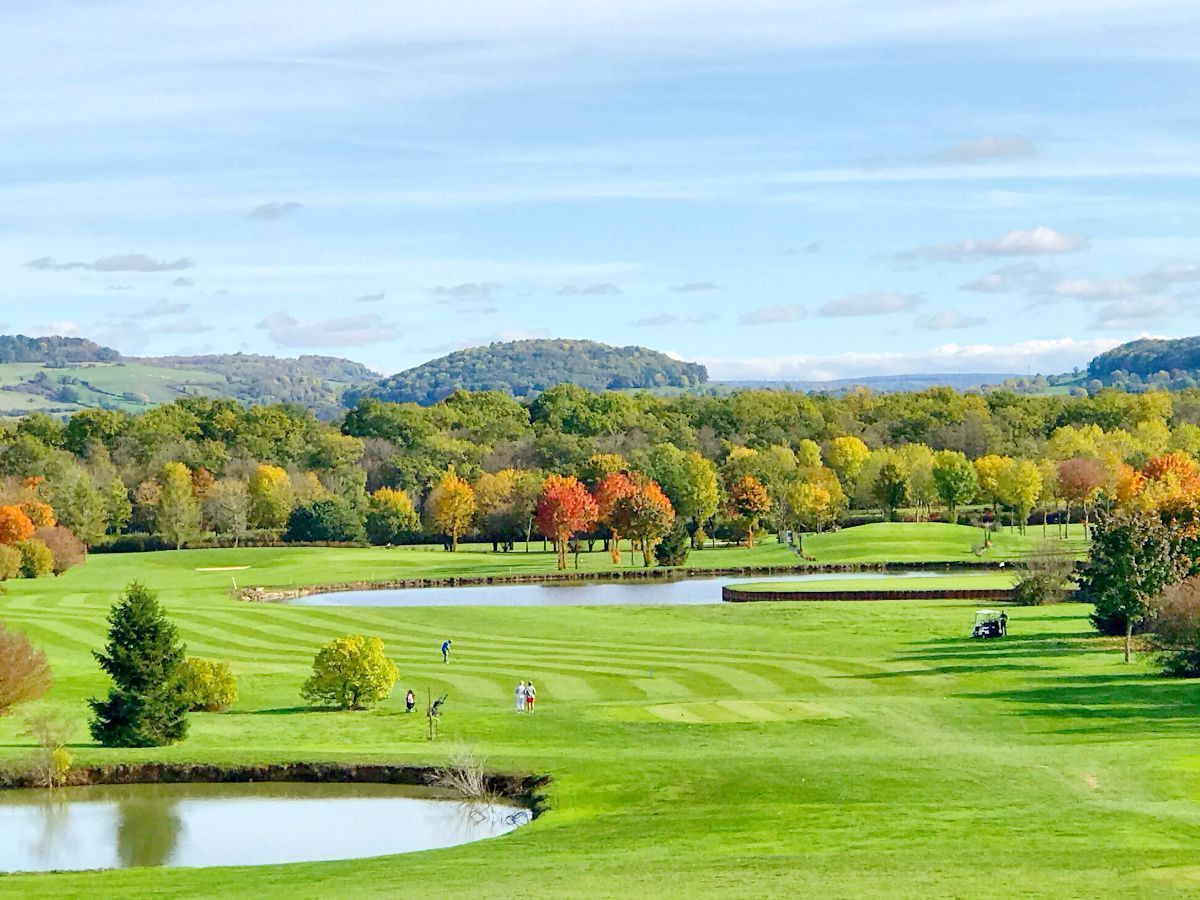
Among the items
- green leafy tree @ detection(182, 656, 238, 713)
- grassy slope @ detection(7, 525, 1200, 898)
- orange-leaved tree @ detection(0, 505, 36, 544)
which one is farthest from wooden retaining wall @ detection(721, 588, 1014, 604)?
orange-leaved tree @ detection(0, 505, 36, 544)

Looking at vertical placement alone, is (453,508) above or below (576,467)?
below

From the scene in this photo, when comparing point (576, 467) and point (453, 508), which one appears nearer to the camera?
point (453, 508)

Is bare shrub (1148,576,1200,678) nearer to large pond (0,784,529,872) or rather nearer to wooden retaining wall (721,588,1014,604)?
large pond (0,784,529,872)

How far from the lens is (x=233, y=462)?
165 meters

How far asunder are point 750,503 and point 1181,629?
80892 millimetres

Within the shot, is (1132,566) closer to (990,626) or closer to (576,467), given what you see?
(990,626)

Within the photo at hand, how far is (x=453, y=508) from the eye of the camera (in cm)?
14150

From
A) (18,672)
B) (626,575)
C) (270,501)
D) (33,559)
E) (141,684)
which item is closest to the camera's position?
(141,684)

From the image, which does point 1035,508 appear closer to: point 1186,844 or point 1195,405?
point 1195,405

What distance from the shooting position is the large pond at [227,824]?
33125 millimetres

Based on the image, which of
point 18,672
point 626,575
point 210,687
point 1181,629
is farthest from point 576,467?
point 18,672

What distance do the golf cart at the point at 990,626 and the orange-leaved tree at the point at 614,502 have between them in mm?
52586

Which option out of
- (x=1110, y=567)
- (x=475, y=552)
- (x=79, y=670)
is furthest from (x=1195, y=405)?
(x=79, y=670)

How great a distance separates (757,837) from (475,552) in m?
113
